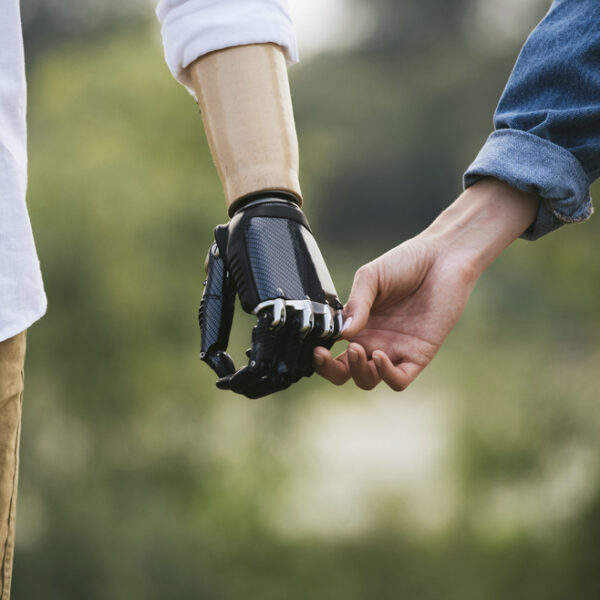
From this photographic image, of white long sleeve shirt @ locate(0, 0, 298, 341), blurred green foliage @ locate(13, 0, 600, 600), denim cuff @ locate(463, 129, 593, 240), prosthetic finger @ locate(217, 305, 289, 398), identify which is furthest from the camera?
blurred green foliage @ locate(13, 0, 600, 600)

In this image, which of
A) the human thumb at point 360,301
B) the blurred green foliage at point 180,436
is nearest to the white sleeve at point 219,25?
the human thumb at point 360,301

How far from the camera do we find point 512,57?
1548 cm

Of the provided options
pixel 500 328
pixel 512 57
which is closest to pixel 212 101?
pixel 500 328

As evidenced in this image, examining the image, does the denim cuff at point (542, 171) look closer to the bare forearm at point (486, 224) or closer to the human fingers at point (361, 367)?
the bare forearm at point (486, 224)

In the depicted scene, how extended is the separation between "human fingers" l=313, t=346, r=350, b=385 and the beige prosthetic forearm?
0.22 meters

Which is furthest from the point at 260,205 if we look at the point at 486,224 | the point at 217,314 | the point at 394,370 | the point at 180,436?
the point at 180,436

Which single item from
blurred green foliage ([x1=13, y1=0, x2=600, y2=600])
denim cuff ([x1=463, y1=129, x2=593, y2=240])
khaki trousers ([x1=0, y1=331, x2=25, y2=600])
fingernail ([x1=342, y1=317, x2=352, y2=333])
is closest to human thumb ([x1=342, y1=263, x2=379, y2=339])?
fingernail ([x1=342, y1=317, x2=352, y2=333])

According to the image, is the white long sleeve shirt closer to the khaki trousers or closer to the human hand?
the khaki trousers

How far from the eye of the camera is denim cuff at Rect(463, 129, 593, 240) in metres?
1.39

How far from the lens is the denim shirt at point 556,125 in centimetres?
140

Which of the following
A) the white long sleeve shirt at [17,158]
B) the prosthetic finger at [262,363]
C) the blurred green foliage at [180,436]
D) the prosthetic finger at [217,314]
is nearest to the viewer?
the white long sleeve shirt at [17,158]

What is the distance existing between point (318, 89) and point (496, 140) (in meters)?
13.7

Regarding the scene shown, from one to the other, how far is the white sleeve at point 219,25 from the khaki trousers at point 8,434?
0.43 metres

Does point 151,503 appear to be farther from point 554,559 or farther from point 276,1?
point 276,1
